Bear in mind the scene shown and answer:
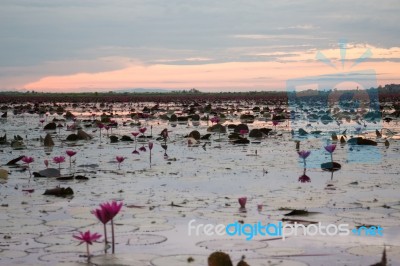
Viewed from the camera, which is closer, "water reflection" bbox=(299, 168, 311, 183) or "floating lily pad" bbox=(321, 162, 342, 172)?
"water reflection" bbox=(299, 168, 311, 183)

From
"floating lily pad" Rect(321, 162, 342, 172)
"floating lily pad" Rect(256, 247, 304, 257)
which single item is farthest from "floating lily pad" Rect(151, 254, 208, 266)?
"floating lily pad" Rect(321, 162, 342, 172)

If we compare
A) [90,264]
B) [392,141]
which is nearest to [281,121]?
[392,141]

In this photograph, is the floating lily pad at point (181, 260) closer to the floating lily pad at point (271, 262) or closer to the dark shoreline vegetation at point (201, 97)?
the floating lily pad at point (271, 262)

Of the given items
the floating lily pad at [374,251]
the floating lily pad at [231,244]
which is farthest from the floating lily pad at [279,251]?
the floating lily pad at [374,251]

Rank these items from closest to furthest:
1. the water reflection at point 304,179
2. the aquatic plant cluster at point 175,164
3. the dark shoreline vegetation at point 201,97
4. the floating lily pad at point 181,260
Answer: the floating lily pad at point 181,260
the aquatic plant cluster at point 175,164
the water reflection at point 304,179
the dark shoreline vegetation at point 201,97

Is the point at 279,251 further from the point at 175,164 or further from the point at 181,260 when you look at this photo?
the point at 175,164

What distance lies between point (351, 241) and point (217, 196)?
2.41 m

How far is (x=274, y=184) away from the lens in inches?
318

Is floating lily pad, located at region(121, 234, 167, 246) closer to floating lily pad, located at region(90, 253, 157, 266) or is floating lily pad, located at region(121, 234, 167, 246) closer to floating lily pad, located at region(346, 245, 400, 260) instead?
floating lily pad, located at region(90, 253, 157, 266)

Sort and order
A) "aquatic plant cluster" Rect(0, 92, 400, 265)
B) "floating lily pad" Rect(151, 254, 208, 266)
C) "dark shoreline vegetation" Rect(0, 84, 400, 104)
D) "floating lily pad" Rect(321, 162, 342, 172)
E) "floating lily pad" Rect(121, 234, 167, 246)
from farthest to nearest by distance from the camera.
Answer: "dark shoreline vegetation" Rect(0, 84, 400, 104), "floating lily pad" Rect(321, 162, 342, 172), "aquatic plant cluster" Rect(0, 92, 400, 265), "floating lily pad" Rect(121, 234, 167, 246), "floating lily pad" Rect(151, 254, 208, 266)

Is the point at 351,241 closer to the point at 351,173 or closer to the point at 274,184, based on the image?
the point at 274,184

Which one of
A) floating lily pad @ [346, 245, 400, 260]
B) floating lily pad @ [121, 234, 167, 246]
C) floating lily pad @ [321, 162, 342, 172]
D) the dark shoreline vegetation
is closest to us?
floating lily pad @ [346, 245, 400, 260]

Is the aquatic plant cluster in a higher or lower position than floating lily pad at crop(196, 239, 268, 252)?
higher

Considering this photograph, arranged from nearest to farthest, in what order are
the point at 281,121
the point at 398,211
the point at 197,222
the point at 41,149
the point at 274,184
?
1. the point at 197,222
2. the point at 398,211
3. the point at 274,184
4. the point at 41,149
5. the point at 281,121
